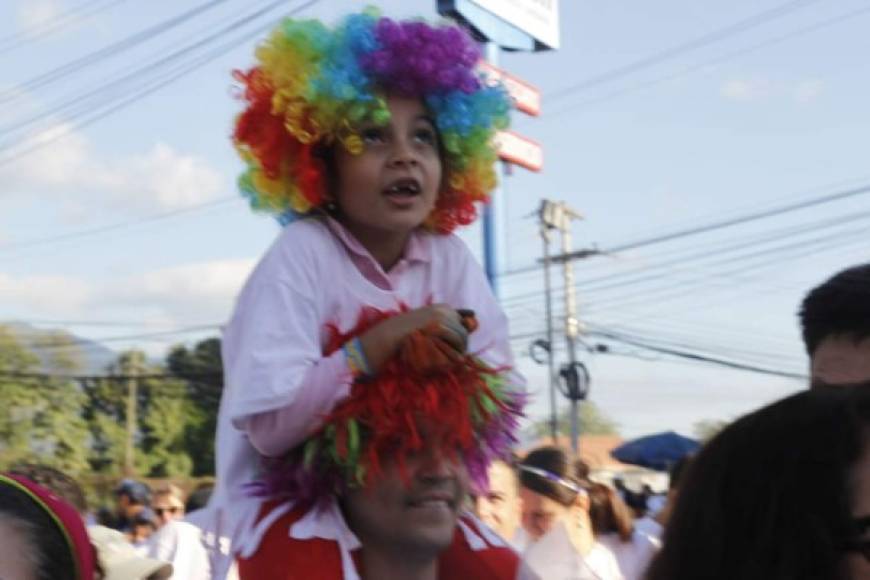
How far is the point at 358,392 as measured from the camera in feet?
9.75

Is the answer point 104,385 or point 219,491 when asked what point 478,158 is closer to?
point 219,491

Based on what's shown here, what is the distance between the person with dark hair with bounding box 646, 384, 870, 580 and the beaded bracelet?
1173 mm

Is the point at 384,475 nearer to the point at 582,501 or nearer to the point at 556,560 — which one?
the point at 556,560

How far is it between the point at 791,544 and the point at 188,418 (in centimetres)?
6437

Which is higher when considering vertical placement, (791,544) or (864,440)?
(864,440)

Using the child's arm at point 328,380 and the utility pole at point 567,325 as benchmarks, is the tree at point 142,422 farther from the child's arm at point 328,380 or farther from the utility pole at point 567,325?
the child's arm at point 328,380

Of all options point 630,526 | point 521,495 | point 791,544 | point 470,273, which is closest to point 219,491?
point 470,273

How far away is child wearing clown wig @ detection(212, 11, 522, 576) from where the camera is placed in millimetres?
2963

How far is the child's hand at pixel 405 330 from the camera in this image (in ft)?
9.70

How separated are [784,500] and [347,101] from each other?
1.67m

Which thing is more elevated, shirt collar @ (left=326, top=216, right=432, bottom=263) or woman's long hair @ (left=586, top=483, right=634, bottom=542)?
shirt collar @ (left=326, top=216, right=432, bottom=263)

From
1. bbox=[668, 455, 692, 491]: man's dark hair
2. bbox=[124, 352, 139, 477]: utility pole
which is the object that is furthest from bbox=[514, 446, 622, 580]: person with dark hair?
bbox=[124, 352, 139, 477]: utility pole

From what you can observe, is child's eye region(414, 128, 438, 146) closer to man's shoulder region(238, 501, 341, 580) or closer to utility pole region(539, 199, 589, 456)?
man's shoulder region(238, 501, 341, 580)

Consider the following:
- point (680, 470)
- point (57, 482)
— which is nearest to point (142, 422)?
point (57, 482)
